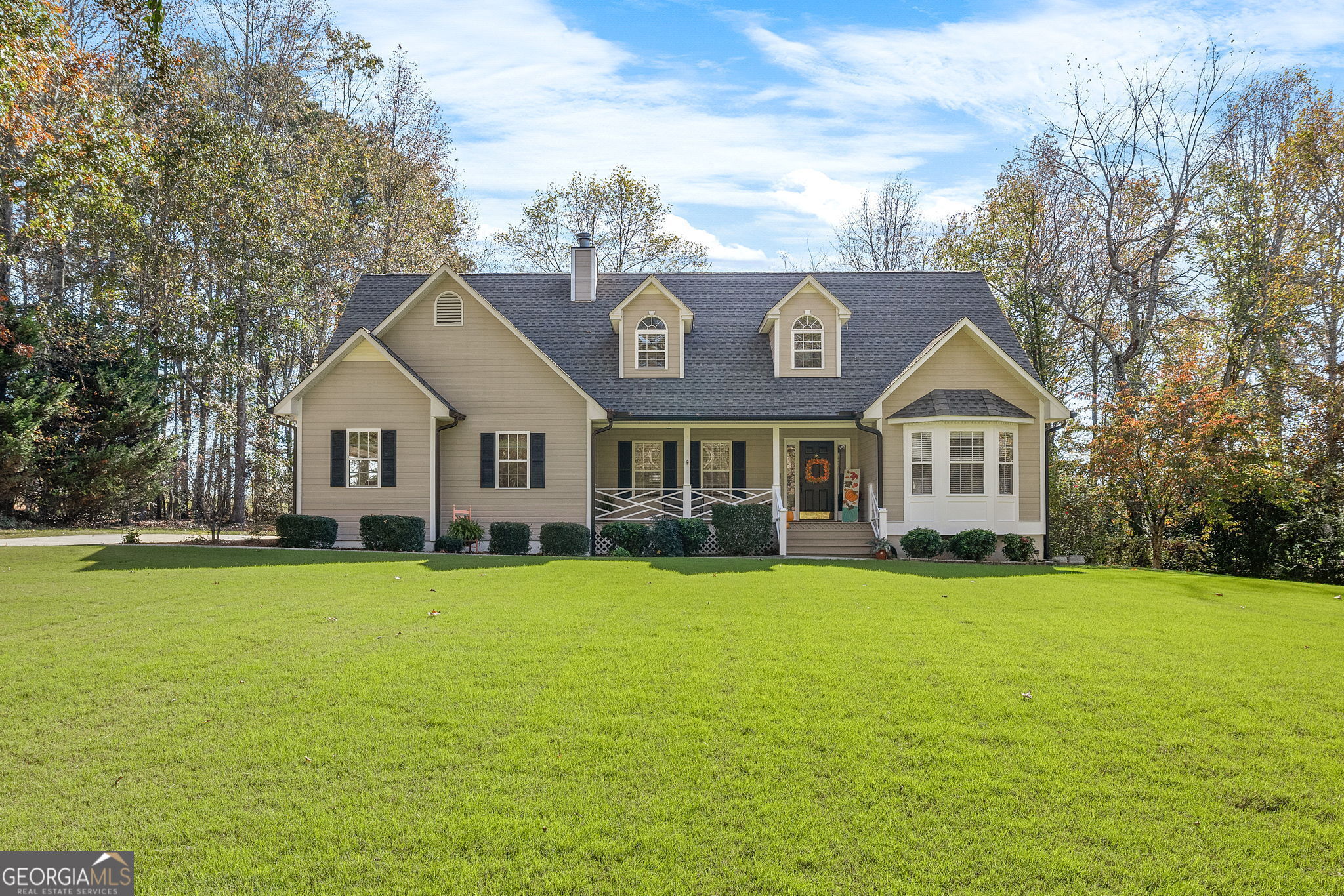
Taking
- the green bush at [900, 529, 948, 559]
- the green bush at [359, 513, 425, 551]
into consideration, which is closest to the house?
the green bush at [900, 529, 948, 559]

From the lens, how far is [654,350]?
2095cm

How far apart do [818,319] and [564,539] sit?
30.1ft

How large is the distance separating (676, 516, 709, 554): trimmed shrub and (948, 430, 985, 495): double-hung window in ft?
19.6

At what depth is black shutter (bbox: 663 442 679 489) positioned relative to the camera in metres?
20.8

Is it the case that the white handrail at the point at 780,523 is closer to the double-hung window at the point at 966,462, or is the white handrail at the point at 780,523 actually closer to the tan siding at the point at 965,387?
the tan siding at the point at 965,387

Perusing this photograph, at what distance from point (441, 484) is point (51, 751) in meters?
14.4

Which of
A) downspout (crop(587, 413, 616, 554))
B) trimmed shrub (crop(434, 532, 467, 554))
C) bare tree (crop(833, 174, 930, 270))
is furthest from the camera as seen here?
bare tree (crop(833, 174, 930, 270))

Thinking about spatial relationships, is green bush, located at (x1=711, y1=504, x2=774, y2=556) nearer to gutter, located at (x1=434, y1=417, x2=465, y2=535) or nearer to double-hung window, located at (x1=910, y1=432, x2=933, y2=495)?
double-hung window, located at (x1=910, y1=432, x2=933, y2=495)

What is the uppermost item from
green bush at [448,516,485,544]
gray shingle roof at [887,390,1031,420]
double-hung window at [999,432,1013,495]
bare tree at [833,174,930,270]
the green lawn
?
bare tree at [833,174,930,270]

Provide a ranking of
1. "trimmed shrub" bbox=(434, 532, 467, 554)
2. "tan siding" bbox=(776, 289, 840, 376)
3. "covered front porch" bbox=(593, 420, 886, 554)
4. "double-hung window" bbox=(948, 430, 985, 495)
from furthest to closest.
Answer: "tan siding" bbox=(776, 289, 840, 376)
"covered front porch" bbox=(593, 420, 886, 554)
"double-hung window" bbox=(948, 430, 985, 495)
"trimmed shrub" bbox=(434, 532, 467, 554)

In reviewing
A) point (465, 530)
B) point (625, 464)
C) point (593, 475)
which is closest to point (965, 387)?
point (625, 464)

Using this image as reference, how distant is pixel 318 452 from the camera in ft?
60.8

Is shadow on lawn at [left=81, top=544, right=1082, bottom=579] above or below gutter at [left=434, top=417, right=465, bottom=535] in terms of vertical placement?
below

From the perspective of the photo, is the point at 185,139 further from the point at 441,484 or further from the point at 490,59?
the point at 490,59
